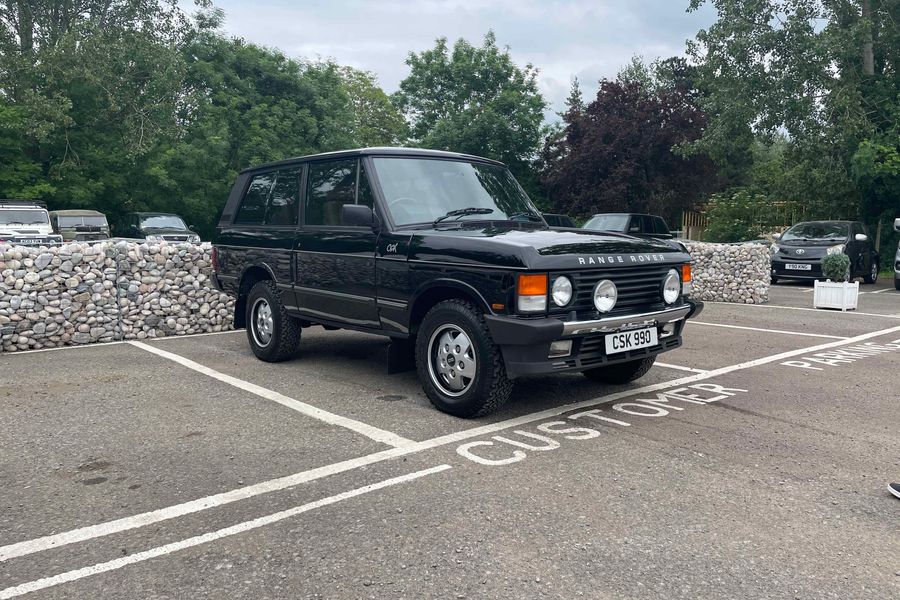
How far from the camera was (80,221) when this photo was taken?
73.5ft

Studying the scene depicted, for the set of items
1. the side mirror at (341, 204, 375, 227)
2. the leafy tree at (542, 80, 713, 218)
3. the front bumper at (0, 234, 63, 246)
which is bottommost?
the front bumper at (0, 234, 63, 246)

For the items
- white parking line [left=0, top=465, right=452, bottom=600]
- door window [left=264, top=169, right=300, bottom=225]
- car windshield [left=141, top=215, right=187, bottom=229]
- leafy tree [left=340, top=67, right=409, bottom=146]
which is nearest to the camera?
white parking line [left=0, top=465, right=452, bottom=600]

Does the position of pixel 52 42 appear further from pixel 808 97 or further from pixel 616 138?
pixel 808 97

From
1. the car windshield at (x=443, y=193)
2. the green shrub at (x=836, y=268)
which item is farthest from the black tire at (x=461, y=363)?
the green shrub at (x=836, y=268)

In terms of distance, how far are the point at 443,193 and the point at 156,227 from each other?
19762mm

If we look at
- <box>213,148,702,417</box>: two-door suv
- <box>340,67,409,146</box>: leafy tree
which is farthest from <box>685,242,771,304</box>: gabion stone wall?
<box>340,67,409,146</box>: leafy tree

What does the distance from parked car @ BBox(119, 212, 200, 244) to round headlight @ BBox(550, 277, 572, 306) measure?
63.6 feet

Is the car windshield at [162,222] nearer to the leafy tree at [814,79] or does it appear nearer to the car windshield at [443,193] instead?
the leafy tree at [814,79]

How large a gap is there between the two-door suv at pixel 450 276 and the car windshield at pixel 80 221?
17.4 m

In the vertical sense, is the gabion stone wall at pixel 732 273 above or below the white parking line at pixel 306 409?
above

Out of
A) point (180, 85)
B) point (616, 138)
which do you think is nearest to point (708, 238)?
point (616, 138)

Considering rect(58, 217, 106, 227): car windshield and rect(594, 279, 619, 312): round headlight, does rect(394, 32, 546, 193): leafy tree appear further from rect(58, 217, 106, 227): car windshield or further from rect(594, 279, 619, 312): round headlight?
rect(594, 279, 619, 312): round headlight

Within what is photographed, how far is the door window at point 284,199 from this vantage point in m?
6.93

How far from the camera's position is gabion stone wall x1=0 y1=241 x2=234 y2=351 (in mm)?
8148
